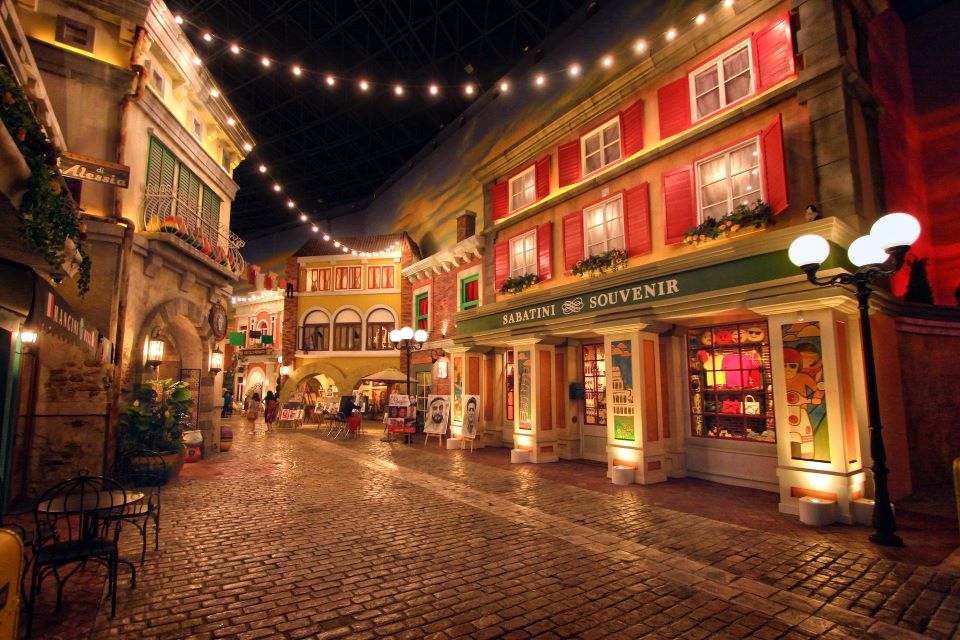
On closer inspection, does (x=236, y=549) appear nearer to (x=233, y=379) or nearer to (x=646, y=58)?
(x=646, y=58)

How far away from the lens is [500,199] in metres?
15.9

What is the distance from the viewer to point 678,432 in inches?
416

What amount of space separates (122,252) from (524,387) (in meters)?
9.79

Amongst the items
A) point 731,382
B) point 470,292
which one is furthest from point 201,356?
point 731,382

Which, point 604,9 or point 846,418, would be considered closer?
point 846,418

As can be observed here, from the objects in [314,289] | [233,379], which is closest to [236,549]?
[314,289]

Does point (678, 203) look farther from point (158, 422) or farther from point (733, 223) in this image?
point (158, 422)

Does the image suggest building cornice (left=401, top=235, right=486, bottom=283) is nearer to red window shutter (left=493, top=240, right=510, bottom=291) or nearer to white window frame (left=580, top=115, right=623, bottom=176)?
red window shutter (left=493, top=240, right=510, bottom=291)

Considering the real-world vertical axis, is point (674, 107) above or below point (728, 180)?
above

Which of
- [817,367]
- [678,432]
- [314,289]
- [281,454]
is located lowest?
[281,454]

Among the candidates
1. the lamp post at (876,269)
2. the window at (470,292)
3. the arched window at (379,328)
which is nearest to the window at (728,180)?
the lamp post at (876,269)

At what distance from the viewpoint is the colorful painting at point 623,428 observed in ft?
33.0

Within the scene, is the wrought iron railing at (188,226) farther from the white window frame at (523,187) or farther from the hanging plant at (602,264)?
the hanging plant at (602,264)

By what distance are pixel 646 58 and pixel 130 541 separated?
13045 millimetres
